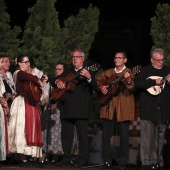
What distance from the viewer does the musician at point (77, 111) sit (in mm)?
10273

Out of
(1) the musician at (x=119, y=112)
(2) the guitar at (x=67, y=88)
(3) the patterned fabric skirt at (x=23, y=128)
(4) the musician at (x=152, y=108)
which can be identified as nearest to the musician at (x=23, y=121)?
(3) the patterned fabric skirt at (x=23, y=128)

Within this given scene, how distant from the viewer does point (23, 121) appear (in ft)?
34.2

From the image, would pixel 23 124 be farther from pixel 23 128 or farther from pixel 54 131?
pixel 54 131

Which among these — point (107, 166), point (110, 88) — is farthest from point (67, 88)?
point (107, 166)

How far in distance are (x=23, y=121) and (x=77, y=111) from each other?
2.71 feet

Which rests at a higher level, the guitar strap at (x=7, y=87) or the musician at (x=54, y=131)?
the guitar strap at (x=7, y=87)

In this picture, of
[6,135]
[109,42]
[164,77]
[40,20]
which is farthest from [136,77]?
[109,42]

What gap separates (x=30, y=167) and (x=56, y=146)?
1.88 meters

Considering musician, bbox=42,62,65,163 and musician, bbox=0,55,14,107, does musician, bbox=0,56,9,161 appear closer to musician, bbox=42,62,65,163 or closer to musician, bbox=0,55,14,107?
musician, bbox=0,55,14,107

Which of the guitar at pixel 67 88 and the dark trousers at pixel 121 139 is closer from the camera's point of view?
the dark trousers at pixel 121 139

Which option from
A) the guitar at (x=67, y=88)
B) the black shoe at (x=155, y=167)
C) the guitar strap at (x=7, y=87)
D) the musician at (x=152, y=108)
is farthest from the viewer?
the guitar strap at (x=7, y=87)

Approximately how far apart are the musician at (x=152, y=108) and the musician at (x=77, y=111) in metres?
0.79

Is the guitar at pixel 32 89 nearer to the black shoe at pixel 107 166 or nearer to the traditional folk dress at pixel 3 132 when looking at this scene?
the traditional folk dress at pixel 3 132

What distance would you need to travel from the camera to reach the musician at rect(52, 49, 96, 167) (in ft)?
33.7
